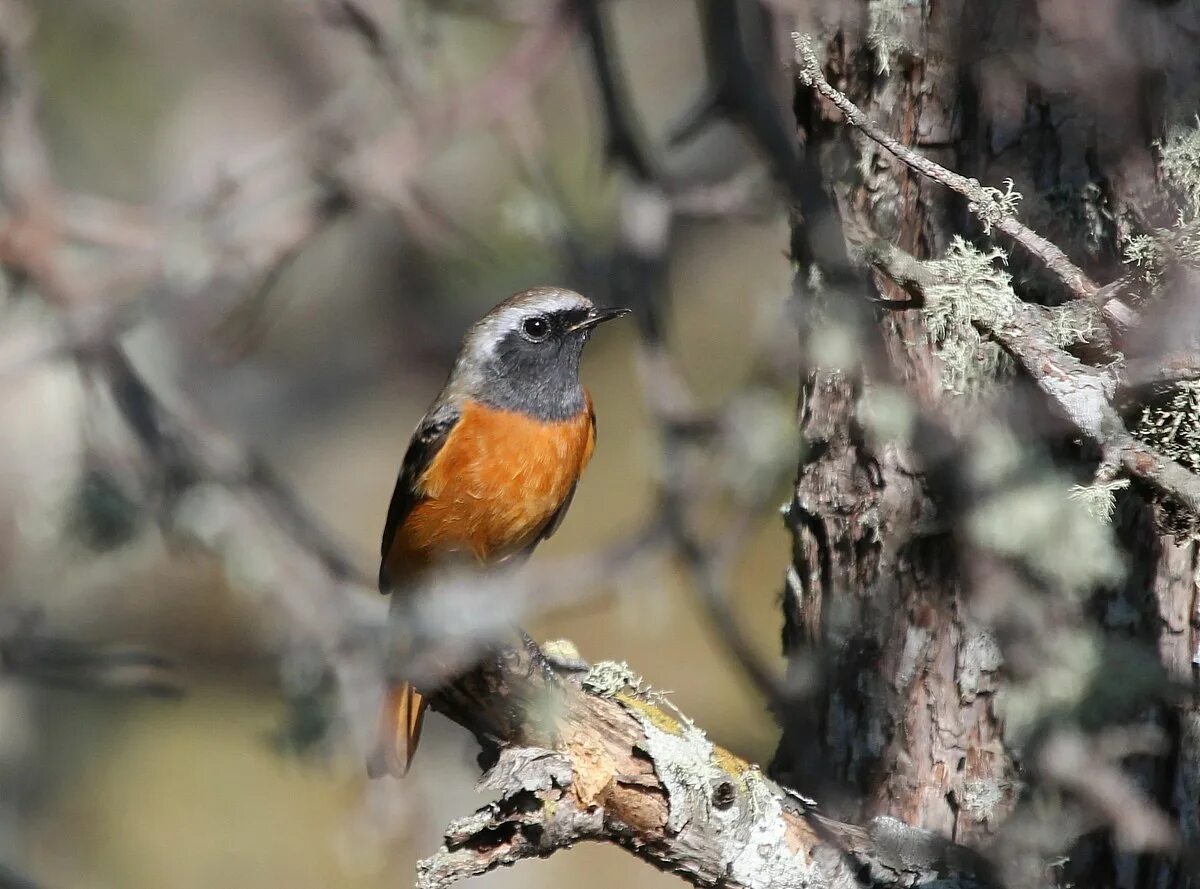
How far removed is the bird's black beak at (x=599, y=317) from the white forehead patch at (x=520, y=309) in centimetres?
6

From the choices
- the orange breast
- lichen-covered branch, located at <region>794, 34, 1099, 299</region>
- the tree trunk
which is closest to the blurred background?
the orange breast

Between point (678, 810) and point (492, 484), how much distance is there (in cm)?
209

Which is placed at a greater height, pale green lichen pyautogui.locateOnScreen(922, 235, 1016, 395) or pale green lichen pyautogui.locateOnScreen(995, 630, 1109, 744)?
pale green lichen pyautogui.locateOnScreen(922, 235, 1016, 395)

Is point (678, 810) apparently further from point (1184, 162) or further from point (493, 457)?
point (493, 457)

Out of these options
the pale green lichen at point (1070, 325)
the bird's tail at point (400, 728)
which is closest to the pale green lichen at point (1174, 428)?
the pale green lichen at point (1070, 325)

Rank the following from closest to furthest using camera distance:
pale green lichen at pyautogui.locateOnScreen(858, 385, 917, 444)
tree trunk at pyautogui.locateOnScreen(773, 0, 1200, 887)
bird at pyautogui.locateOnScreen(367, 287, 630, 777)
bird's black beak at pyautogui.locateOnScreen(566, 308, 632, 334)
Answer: tree trunk at pyautogui.locateOnScreen(773, 0, 1200, 887), pale green lichen at pyautogui.locateOnScreen(858, 385, 917, 444), bird's black beak at pyautogui.locateOnScreen(566, 308, 632, 334), bird at pyautogui.locateOnScreen(367, 287, 630, 777)

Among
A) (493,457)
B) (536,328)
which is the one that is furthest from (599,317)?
(493,457)

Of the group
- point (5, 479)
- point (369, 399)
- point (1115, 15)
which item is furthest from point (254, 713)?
point (1115, 15)

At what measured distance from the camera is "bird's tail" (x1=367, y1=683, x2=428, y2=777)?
5.17 meters

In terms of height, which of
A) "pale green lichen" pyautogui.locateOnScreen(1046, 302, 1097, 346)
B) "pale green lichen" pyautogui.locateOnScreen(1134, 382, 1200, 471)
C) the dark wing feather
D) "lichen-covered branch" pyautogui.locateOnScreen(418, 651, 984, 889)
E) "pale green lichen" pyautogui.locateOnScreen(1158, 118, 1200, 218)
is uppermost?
"pale green lichen" pyautogui.locateOnScreen(1158, 118, 1200, 218)

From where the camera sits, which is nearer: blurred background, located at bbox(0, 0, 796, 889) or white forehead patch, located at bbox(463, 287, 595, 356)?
blurred background, located at bbox(0, 0, 796, 889)

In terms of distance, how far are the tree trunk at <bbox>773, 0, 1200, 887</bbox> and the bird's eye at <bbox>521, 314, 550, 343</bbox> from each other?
1843 millimetres

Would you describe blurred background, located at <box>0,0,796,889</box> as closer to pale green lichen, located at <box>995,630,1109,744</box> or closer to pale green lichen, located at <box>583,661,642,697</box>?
pale green lichen, located at <box>583,661,642,697</box>

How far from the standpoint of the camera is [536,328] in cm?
527
